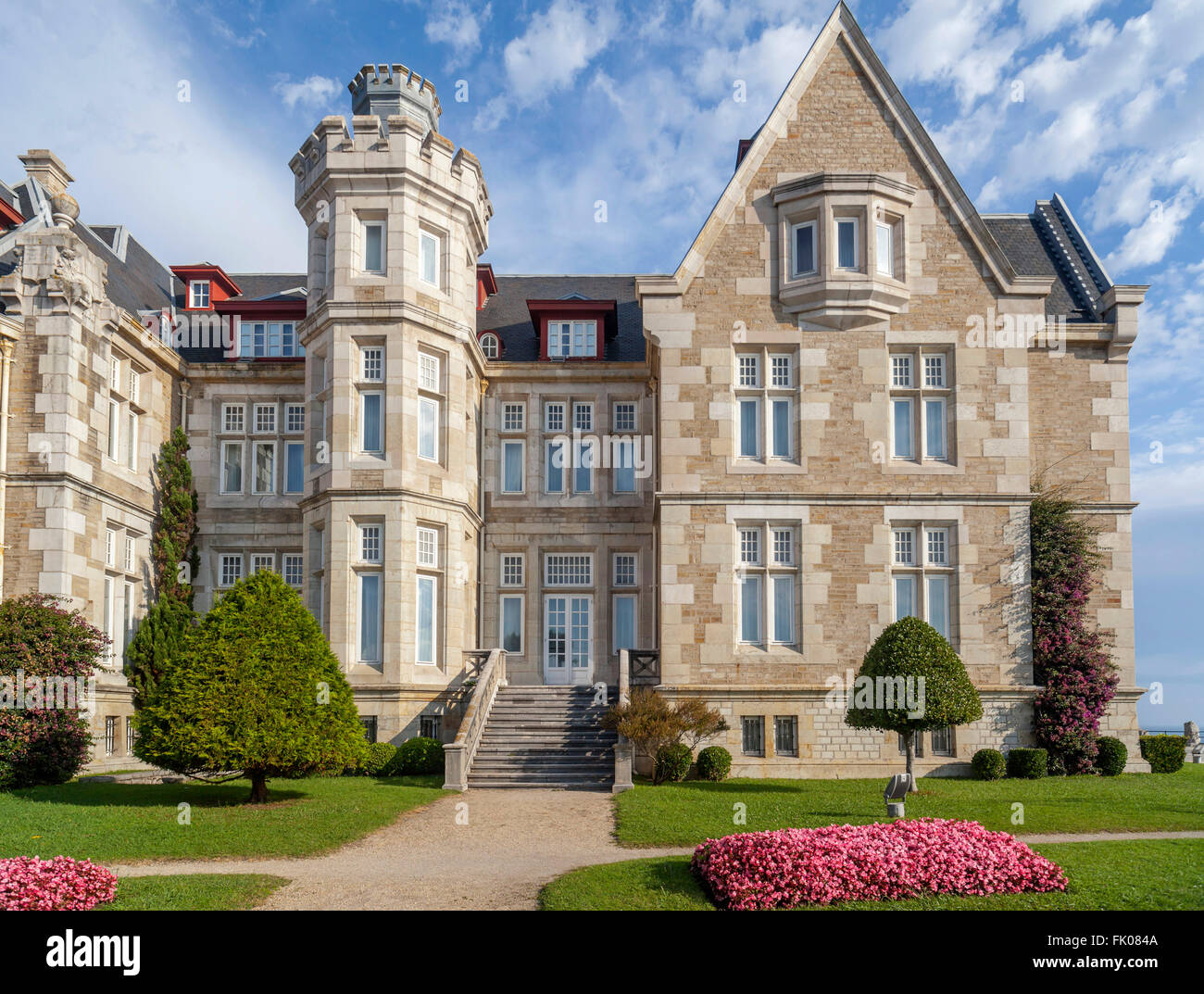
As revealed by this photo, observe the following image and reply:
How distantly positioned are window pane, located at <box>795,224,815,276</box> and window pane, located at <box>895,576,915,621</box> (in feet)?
24.5

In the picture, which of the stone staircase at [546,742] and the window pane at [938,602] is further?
the window pane at [938,602]

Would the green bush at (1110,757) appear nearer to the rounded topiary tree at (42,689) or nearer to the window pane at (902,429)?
the window pane at (902,429)

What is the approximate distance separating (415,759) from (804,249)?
14.5 metres

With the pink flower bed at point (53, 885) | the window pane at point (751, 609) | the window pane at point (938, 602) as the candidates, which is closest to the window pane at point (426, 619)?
the window pane at point (751, 609)

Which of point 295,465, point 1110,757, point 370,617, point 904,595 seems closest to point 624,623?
point 370,617

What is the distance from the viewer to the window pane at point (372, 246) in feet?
91.4

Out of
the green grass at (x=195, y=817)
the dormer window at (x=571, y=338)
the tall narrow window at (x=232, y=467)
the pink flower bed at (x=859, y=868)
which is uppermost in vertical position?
the dormer window at (x=571, y=338)

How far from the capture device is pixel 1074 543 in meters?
27.5

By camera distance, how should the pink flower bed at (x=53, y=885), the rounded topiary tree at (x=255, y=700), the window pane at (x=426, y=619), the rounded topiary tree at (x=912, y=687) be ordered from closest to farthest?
the pink flower bed at (x=53, y=885) → the rounded topiary tree at (x=255, y=700) → the rounded topiary tree at (x=912, y=687) → the window pane at (x=426, y=619)

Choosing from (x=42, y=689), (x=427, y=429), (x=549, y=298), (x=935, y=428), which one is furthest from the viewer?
(x=549, y=298)

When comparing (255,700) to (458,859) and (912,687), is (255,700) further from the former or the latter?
(912,687)

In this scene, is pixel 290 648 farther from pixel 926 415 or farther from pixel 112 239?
pixel 112 239

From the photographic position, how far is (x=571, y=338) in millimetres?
32906

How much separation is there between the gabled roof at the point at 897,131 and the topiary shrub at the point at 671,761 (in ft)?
33.9
